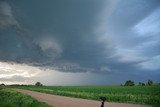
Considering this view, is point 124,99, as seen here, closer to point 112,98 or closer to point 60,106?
point 112,98

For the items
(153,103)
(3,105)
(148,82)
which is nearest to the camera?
(3,105)

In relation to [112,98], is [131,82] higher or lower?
higher

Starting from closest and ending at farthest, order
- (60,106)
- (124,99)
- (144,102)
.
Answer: (60,106) < (144,102) < (124,99)

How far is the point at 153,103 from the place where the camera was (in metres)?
38.9

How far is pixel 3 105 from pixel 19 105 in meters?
2.09

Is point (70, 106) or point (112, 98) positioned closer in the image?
point (70, 106)

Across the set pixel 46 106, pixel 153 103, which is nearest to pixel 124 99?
pixel 153 103

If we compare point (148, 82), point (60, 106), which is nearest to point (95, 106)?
point (60, 106)

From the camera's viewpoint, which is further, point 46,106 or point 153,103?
point 153,103

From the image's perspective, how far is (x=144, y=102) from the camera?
1633 inches

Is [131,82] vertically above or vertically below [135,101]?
above

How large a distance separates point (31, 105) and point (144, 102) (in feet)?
63.0

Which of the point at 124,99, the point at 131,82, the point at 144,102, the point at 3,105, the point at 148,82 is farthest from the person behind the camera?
the point at 131,82

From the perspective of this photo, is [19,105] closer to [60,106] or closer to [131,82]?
[60,106]
